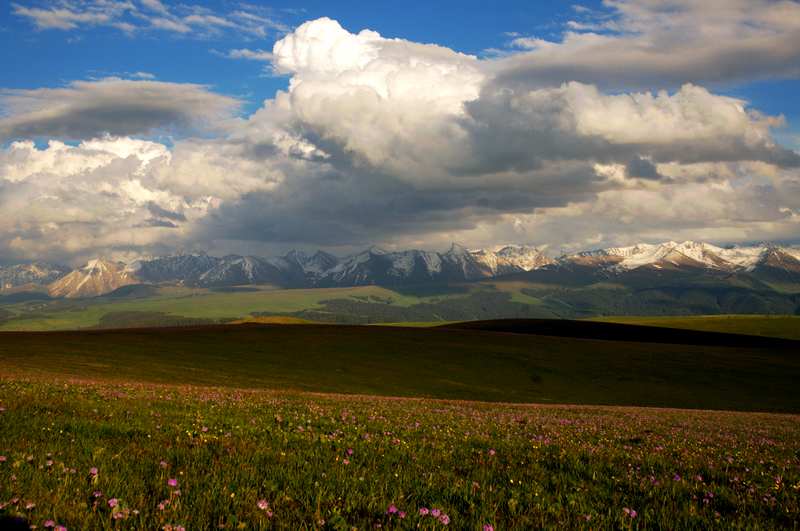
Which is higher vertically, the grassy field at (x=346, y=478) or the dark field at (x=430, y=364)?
the grassy field at (x=346, y=478)

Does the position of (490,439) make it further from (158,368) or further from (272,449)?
(158,368)

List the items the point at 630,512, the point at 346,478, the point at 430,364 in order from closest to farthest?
the point at 630,512 < the point at 346,478 < the point at 430,364

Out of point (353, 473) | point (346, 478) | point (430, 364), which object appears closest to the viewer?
point (346, 478)

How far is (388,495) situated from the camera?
745 cm

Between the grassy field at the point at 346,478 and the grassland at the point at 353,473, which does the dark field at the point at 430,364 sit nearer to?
the grassland at the point at 353,473

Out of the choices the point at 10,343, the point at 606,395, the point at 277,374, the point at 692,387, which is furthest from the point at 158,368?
the point at 692,387

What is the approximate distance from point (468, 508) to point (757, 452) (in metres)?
13.3

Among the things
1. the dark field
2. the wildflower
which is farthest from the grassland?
the dark field

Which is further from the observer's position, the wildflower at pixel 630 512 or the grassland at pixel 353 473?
the wildflower at pixel 630 512

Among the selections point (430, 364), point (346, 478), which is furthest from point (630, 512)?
point (430, 364)

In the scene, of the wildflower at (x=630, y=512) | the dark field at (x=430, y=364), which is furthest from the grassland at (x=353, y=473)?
the dark field at (x=430, y=364)

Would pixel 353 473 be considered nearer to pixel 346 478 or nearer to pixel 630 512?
pixel 346 478

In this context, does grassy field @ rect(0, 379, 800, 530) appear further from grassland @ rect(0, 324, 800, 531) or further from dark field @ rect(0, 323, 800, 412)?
dark field @ rect(0, 323, 800, 412)

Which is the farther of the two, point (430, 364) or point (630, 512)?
point (430, 364)
